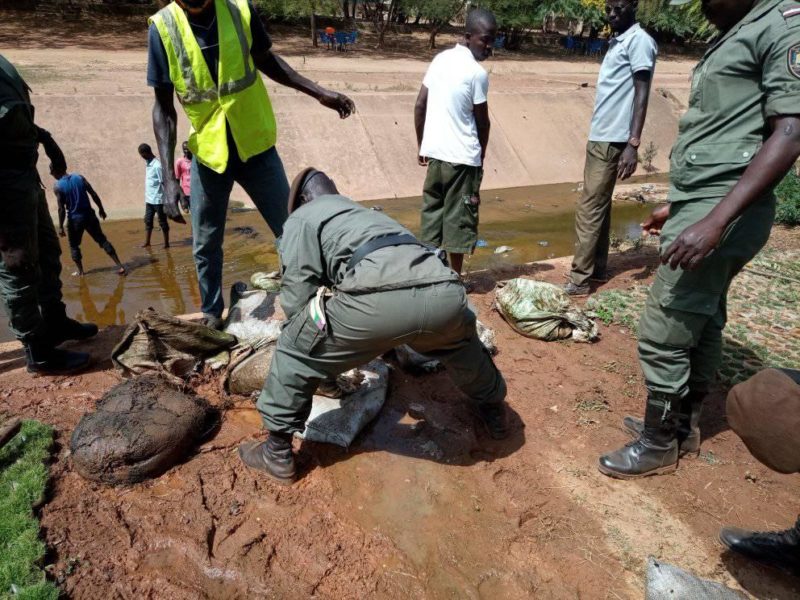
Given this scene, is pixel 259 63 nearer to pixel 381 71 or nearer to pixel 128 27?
pixel 381 71

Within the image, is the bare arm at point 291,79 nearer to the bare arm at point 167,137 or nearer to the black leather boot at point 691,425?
the bare arm at point 167,137

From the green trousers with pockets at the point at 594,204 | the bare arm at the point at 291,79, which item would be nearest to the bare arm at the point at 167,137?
the bare arm at the point at 291,79

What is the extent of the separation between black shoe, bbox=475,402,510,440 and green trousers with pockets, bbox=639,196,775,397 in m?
0.71

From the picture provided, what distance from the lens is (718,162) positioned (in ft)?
7.24

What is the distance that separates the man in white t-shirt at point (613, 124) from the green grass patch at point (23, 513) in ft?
12.2

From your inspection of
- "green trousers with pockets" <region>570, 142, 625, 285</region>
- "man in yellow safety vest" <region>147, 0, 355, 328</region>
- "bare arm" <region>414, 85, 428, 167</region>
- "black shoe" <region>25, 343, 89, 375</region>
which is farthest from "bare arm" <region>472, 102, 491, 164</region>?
"black shoe" <region>25, 343, 89, 375</region>

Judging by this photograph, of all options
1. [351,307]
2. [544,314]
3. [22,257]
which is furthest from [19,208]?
[544,314]

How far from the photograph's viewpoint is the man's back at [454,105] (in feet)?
12.7

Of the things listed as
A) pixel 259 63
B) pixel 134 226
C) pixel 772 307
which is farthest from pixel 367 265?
pixel 134 226

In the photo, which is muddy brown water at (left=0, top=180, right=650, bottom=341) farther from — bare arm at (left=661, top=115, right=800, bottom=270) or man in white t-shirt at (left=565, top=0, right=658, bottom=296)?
bare arm at (left=661, top=115, right=800, bottom=270)

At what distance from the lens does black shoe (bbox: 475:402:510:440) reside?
2.80 meters

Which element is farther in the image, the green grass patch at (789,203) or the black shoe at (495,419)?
the green grass patch at (789,203)

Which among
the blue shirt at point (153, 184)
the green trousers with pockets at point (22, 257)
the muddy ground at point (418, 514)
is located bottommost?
the blue shirt at point (153, 184)

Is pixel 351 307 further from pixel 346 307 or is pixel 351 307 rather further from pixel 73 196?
pixel 73 196
